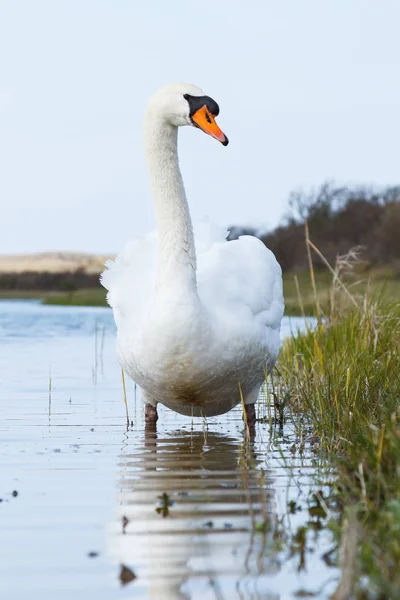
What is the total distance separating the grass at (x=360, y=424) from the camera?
10.9 ft

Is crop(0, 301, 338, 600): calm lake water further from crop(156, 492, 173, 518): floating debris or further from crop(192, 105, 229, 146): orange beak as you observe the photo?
crop(192, 105, 229, 146): orange beak

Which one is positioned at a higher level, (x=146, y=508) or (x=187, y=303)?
(x=187, y=303)

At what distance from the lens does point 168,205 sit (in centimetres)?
702

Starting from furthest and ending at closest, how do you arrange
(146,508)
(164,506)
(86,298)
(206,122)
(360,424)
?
(86,298) < (206,122) < (360,424) < (146,508) < (164,506)

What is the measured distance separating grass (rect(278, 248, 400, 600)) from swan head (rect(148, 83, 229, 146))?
5.78 feet

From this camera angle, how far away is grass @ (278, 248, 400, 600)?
3.31m

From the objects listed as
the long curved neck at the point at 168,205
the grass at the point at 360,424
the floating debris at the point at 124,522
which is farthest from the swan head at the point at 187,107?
the floating debris at the point at 124,522

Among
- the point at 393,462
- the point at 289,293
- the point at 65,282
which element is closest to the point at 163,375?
the point at 393,462

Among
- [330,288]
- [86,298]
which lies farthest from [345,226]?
[330,288]

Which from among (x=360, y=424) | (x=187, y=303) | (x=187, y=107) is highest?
(x=187, y=107)

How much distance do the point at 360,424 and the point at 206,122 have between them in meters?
2.15

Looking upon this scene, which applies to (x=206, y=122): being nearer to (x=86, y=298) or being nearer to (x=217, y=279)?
(x=217, y=279)

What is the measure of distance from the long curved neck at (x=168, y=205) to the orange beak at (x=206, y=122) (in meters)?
0.50

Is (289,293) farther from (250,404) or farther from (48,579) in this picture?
(48,579)
